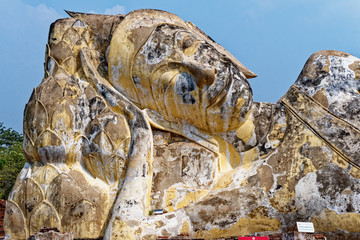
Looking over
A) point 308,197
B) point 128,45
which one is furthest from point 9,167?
point 308,197

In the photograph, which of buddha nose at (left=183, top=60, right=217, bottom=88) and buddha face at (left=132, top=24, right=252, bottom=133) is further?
buddha face at (left=132, top=24, right=252, bottom=133)

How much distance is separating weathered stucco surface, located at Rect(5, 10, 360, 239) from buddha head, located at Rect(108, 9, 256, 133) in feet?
0.05

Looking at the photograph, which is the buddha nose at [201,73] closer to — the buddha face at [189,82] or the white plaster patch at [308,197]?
the buddha face at [189,82]

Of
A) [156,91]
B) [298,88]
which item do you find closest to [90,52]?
[156,91]

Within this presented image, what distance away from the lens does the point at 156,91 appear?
6773 mm

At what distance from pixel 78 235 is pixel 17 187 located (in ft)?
3.68

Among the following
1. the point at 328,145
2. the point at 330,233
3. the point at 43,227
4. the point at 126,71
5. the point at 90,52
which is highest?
the point at 90,52

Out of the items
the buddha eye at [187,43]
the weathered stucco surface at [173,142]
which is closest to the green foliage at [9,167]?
the weathered stucco surface at [173,142]

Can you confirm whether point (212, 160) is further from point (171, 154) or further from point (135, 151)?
point (135, 151)

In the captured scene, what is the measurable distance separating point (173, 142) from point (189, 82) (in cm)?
88

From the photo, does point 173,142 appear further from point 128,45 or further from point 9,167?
point 9,167

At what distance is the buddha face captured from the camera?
6.59 m

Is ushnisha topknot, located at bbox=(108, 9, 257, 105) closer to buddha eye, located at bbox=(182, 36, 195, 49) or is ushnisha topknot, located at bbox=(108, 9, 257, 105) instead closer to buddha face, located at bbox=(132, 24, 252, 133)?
buddha face, located at bbox=(132, 24, 252, 133)

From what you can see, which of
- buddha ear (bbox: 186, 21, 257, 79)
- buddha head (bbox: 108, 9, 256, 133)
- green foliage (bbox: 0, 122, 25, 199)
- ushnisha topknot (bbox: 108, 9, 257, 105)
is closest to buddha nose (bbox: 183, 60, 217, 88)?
buddha head (bbox: 108, 9, 256, 133)
